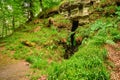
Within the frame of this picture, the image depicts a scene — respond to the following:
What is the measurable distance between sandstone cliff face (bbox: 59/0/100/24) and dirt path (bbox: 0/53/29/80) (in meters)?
8.28

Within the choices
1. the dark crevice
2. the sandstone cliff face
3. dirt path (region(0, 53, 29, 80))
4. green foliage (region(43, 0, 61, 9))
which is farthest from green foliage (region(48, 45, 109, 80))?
green foliage (region(43, 0, 61, 9))

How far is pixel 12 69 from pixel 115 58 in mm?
6984

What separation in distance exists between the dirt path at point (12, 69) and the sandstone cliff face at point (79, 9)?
8.28 m

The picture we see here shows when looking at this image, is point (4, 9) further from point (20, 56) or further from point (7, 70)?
point (7, 70)

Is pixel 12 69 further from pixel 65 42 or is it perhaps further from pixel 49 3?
pixel 49 3

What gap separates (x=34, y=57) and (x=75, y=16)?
24.0ft

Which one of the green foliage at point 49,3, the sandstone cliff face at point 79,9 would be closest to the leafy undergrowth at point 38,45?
the sandstone cliff face at point 79,9

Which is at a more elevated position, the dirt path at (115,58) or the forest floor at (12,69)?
the dirt path at (115,58)

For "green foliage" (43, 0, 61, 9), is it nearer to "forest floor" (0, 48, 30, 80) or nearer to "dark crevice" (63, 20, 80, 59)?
"dark crevice" (63, 20, 80, 59)

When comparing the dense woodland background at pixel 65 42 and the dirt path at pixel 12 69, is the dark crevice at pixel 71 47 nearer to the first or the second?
the dense woodland background at pixel 65 42

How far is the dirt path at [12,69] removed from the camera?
1125 cm

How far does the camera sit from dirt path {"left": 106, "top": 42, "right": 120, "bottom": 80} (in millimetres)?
7773

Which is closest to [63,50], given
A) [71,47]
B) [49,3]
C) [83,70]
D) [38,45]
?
[71,47]

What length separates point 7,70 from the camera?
12.8 meters
